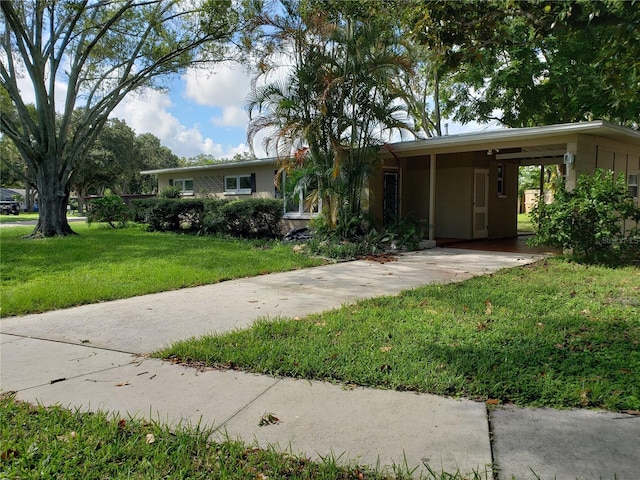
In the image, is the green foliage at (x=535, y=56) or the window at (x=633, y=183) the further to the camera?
the window at (x=633, y=183)

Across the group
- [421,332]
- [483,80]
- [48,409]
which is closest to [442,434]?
[421,332]

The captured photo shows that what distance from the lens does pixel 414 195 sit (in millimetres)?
14477

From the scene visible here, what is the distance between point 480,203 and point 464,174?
3.82 feet

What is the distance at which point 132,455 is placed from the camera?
240 centimetres

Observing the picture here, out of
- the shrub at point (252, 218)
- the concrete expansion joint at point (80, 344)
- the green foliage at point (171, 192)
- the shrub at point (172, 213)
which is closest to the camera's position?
the concrete expansion joint at point (80, 344)

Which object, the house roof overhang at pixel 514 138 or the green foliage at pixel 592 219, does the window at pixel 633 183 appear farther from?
the green foliage at pixel 592 219

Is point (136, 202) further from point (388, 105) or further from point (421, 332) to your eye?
point (421, 332)

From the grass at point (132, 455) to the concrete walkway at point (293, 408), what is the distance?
0.13 meters

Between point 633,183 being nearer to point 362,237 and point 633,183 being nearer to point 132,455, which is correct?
point 362,237

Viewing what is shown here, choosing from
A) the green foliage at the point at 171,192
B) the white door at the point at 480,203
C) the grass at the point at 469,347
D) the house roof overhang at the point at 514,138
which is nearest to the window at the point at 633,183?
the house roof overhang at the point at 514,138

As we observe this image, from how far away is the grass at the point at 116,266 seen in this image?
628cm

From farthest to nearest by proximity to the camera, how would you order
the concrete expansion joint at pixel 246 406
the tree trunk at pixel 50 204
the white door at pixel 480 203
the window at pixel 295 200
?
the tree trunk at pixel 50 204
the white door at pixel 480 203
the window at pixel 295 200
the concrete expansion joint at pixel 246 406

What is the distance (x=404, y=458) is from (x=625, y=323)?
3385 mm

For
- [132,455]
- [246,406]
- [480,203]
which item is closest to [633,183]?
[480,203]
